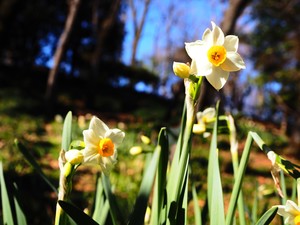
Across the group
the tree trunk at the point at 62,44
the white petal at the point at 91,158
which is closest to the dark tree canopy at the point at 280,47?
the tree trunk at the point at 62,44

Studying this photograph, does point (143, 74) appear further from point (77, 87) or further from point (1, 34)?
point (1, 34)

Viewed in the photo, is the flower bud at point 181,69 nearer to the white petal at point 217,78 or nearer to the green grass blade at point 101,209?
the white petal at point 217,78

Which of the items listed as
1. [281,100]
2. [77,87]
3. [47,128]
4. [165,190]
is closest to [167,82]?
[77,87]

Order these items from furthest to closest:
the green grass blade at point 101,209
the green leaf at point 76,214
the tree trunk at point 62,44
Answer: the tree trunk at point 62,44 → the green grass blade at point 101,209 → the green leaf at point 76,214

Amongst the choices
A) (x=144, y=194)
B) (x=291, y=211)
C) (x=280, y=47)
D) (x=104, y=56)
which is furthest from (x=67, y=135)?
(x=104, y=56)

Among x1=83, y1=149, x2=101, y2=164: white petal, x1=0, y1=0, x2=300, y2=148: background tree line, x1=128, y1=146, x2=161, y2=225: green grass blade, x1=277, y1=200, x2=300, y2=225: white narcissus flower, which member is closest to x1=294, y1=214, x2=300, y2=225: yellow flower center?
x1=277, y1=200, x2=300, y2=225: white narcissus flower

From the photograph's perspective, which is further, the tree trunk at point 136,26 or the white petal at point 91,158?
the tree trunk at point 136,26

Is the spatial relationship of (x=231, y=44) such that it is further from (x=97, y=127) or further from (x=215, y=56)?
(x=97, y=127)
